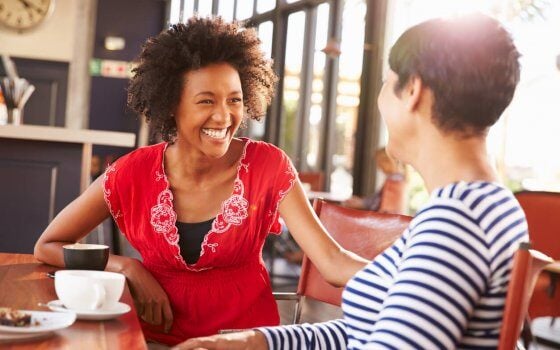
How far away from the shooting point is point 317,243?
1799 millimetres

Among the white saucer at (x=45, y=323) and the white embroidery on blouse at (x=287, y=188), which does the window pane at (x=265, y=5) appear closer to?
the white embroidery on blouse at (x=287, y=188)

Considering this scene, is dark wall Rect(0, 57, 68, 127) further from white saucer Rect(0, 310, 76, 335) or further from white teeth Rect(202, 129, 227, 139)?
white saucer Rect(0, 310, 76, 335)

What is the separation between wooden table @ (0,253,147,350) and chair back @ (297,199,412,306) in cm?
60

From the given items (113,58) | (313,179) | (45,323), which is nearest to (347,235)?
(45,323)

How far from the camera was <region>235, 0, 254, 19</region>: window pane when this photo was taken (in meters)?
9.95

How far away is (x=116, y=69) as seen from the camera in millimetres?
11922

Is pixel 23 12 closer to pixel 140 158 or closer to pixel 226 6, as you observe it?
pixel 226 6

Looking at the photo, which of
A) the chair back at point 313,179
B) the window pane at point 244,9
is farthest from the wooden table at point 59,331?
the window pane at point 244,9

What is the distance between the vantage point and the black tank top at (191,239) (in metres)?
1.84

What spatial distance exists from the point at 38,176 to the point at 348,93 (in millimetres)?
4225

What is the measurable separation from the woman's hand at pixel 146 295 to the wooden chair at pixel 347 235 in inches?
14.0

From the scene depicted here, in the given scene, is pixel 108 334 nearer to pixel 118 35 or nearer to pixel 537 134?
pixel 537 134

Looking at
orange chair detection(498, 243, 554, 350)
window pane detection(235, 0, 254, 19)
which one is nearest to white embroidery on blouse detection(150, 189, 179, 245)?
orange chair detection(498, 243, 554, 350)

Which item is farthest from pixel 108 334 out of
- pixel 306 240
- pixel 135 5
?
pixel 135 5
